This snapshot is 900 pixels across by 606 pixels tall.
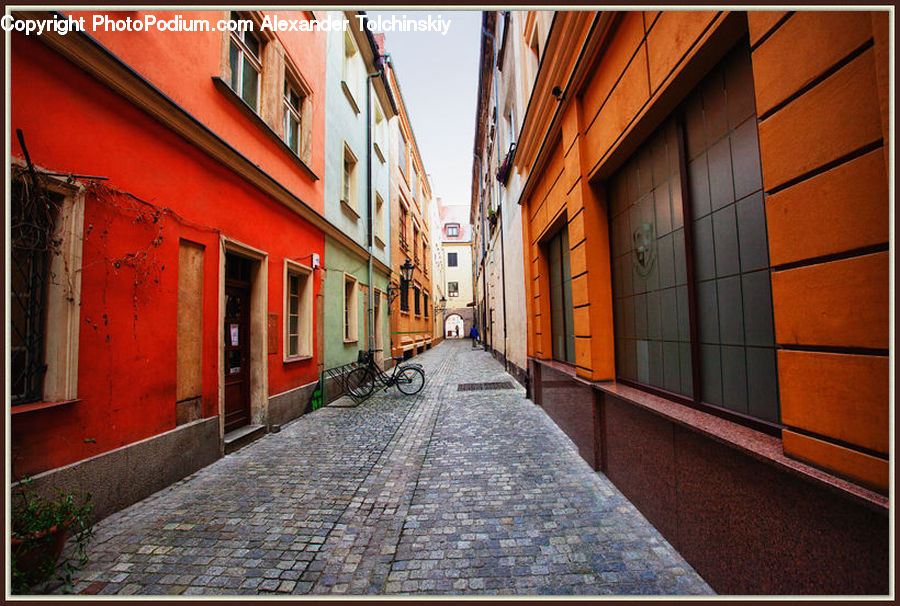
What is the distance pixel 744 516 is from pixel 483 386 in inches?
295

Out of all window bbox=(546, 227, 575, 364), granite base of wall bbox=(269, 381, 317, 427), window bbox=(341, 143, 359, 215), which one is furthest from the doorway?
window bbox=(546, 227, 575, 364)

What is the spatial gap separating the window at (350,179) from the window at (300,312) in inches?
130

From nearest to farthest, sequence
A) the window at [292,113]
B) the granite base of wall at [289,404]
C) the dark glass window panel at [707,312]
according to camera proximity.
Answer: the dark glass window panel at [707,312], the granite base of wall at [289,404], the window at [292,113]

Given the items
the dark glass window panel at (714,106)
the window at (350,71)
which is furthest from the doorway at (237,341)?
the window at (350,71)

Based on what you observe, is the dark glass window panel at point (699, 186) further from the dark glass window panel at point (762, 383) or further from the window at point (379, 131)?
the window at point (379, 131)

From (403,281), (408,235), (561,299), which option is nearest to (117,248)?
(561,299)

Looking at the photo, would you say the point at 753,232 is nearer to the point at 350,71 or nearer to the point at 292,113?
the point at 292,113

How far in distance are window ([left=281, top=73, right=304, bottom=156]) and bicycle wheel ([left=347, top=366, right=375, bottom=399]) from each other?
4.69m

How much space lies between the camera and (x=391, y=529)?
281 centimetres

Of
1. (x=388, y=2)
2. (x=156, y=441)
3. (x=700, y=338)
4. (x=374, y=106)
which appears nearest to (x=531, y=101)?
(x=388, y=2)

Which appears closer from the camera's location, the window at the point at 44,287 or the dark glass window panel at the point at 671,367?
the window at the point at 44,287

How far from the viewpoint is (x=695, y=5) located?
7.12ft

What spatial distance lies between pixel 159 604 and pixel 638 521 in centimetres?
311

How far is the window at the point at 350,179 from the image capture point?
987 cm
